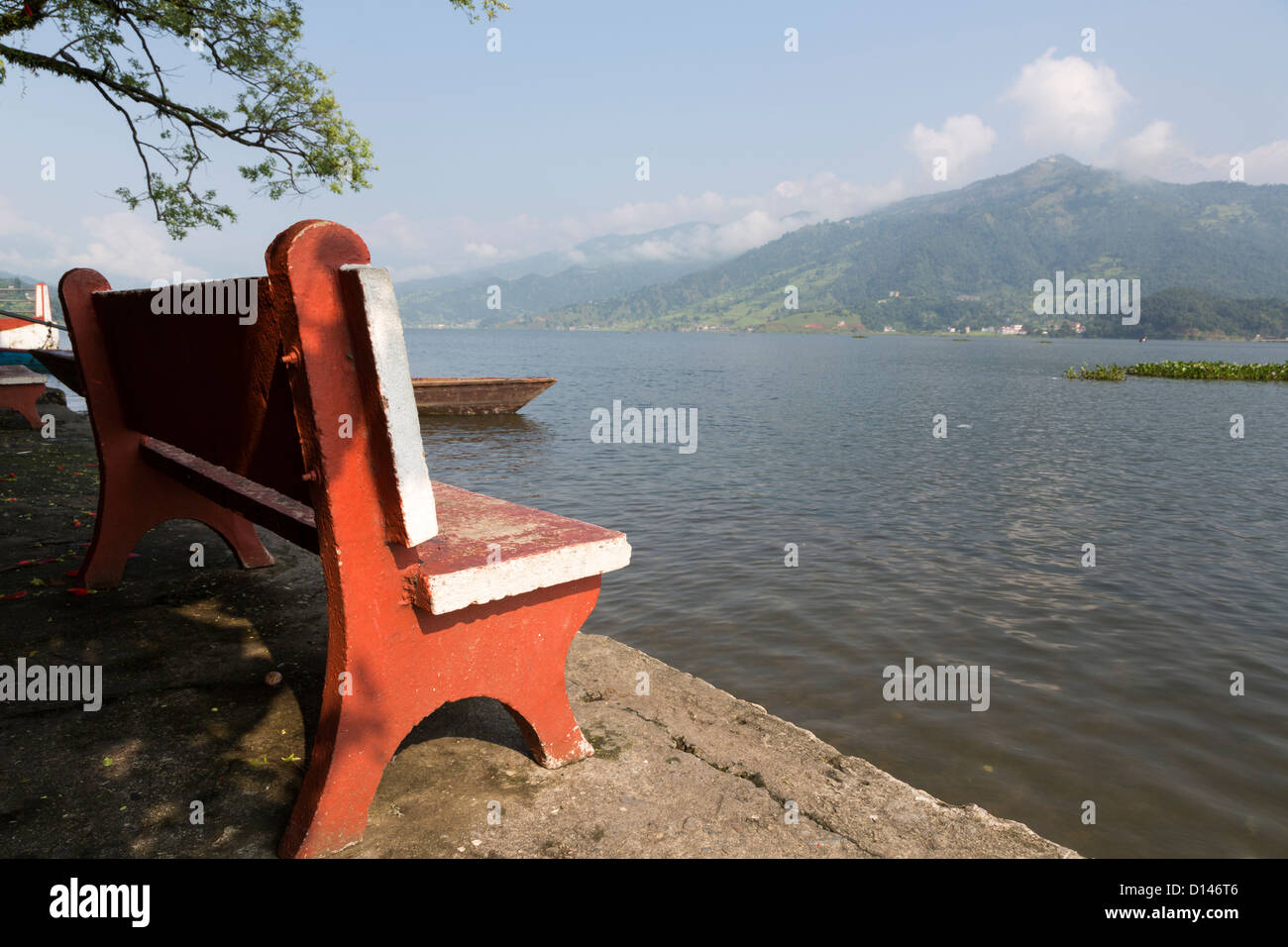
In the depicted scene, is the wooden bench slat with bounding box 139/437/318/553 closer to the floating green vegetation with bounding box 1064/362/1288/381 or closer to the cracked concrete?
the cracked concrete

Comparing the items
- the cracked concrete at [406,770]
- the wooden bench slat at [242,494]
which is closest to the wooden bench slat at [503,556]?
the wooden bench slat at [242,494]

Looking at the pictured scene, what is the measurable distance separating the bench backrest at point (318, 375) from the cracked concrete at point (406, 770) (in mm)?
1109

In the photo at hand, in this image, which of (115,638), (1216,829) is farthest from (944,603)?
(115,638)

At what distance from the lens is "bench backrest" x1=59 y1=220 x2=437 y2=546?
189 cm

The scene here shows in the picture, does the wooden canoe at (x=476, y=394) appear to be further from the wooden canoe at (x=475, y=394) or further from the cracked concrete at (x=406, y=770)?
the cracked concrete at (x=406, y=770)

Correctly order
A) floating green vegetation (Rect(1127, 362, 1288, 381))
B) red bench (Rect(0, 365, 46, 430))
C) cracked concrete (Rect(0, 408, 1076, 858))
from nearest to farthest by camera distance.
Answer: cracked concrete (Rect(0, 408, 1076, 858)) < red bench (Rect(0, 365, 46, 430)) < floating green vegetation (Rect(1127, 362, 1288, 381))

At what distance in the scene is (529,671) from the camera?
106 inches

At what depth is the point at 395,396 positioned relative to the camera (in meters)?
2.01

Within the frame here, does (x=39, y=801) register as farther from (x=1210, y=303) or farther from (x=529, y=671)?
(x=1210, y=303)

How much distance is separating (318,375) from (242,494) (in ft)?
5.37

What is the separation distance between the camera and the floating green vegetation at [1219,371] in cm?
4456

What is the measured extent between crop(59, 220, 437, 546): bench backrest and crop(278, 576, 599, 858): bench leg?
1.20 ft

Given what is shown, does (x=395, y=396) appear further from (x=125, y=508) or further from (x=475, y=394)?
(x=475, y=394)

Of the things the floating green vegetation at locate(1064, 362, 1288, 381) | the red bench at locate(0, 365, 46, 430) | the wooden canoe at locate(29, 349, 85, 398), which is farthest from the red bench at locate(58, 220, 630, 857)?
the floating green vegetation at locate(1064, 362, 1288, 381)
